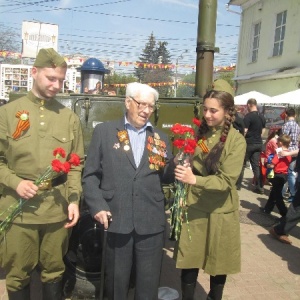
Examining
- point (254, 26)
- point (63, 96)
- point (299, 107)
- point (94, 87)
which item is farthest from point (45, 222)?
point (254, 26)

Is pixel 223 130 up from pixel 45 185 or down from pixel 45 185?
up

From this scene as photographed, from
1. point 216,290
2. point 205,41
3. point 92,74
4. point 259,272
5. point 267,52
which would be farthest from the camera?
point 267,52

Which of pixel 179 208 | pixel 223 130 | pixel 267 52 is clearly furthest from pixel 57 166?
pixel 267 52

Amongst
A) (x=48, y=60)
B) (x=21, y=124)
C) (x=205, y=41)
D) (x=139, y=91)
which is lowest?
(x=21, y=124)

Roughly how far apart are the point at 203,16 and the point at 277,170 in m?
2.75

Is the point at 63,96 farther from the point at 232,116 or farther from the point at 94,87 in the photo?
the point at 232,116

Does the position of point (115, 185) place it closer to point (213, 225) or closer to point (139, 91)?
point (139, 91)

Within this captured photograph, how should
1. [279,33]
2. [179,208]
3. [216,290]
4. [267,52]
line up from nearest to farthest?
[179,208] → [216,290] → [279,33] → [267,52]

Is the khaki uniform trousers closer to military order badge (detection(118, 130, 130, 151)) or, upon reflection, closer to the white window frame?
military order badge (detection(118, 130, 130, 151))

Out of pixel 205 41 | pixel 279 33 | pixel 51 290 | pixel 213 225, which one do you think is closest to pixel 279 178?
pixel 205 41

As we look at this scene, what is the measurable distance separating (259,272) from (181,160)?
2.35 m

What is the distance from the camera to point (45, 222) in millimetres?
2502

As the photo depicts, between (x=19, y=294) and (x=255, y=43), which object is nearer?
(x=19, y=294)

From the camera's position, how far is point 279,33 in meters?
16.5
